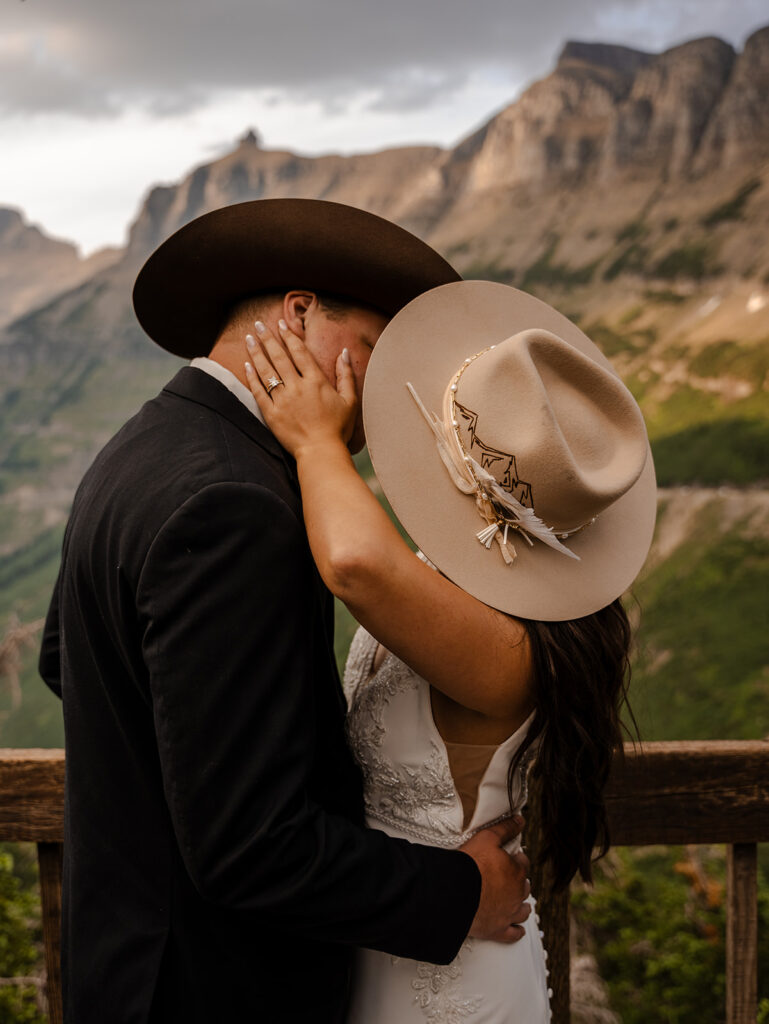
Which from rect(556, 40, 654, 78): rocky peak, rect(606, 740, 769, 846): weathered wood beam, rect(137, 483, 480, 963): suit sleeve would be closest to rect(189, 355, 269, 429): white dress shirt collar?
rect(137, 483, 480, 963): suit sleeve

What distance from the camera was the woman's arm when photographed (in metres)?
1.25

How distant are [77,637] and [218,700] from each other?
338 mm

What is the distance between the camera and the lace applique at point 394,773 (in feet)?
5.21

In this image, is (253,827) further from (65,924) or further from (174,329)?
(174,329)

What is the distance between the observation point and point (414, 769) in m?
1.59

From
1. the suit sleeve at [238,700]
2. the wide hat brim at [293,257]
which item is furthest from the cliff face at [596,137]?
the suit sleeve at [238,700]

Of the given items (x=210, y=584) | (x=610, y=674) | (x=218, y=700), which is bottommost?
(x=610, y=674)

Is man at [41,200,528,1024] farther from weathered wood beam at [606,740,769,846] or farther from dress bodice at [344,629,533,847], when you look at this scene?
weathered wood beam at [606,740,769,846]

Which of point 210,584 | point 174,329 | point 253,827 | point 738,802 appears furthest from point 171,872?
point 738,802

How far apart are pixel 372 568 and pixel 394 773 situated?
550 millimetres

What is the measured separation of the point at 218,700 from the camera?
3.93 ft

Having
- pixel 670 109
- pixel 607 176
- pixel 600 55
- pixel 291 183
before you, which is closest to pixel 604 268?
pixel 607 176

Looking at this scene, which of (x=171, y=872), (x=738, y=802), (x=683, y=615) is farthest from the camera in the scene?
(x=683, y=615)

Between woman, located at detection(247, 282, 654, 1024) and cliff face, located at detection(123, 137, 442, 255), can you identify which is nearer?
woman, located at detection(247, 282, 654, 1024)
